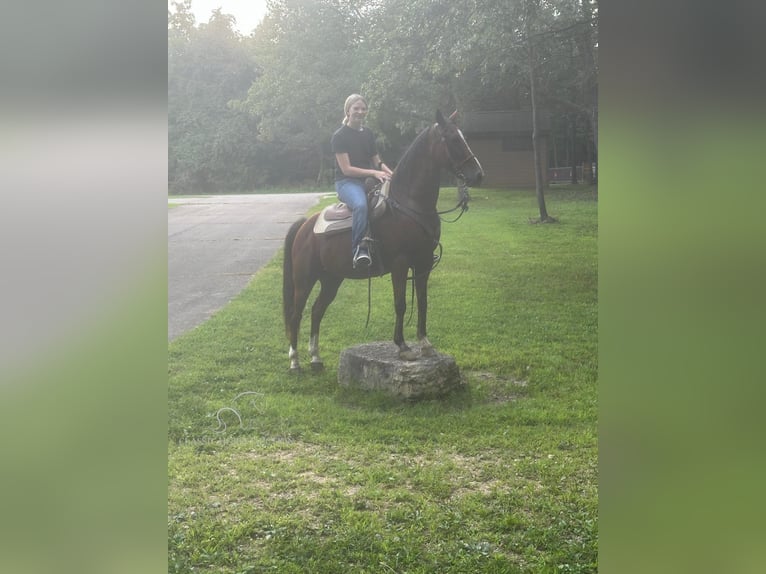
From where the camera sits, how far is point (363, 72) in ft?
12.5

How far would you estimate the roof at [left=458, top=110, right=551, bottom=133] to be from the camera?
3.70 metres

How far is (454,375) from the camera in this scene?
148 inches

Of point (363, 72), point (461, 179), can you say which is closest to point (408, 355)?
point (461, 179)

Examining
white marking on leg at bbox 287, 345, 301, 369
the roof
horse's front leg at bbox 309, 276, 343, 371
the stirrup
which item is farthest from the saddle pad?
white marking on leg at bbox 287, 345, 301, 369

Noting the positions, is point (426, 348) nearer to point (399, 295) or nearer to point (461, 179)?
point (399, 295)

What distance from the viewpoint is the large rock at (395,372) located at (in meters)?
3.71

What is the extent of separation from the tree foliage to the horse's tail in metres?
0.29

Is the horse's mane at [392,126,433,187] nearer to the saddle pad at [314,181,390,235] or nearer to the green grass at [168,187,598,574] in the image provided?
the saddle pad at [314,181,390,235]

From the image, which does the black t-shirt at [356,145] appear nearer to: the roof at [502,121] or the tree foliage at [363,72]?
the tree foliage at [363,72]
